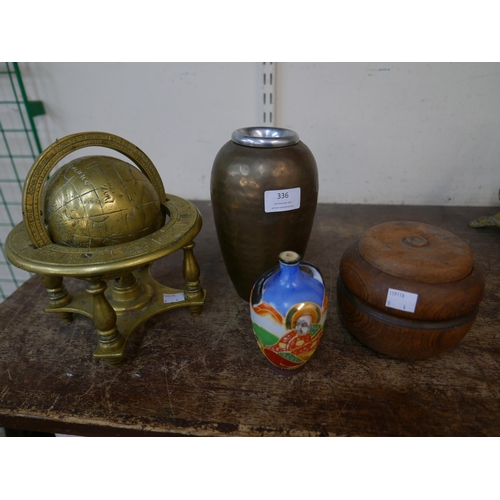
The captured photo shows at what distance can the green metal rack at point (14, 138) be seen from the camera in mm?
1454

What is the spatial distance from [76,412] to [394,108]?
152 cm

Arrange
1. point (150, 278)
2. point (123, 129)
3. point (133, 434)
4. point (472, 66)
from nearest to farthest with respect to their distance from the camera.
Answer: point (133, 434)
point (150, 278)
point (472, 66)
point (123, 129)

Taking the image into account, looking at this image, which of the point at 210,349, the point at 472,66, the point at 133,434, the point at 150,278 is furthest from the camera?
the point at 472,66

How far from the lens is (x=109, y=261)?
27.1 inches

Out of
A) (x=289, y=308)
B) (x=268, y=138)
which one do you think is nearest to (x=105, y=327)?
(x=289, y=308)

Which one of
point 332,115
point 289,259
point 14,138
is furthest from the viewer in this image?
point 14,138

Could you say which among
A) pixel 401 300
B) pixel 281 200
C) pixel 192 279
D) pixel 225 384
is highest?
pixel 281 200

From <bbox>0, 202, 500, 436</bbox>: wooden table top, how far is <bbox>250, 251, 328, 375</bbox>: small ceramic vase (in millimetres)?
119

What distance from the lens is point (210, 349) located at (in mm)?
875

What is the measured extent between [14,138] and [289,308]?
1.57 m

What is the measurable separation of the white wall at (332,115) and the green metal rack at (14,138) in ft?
0.17

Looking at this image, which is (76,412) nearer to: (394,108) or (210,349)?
(210,349)

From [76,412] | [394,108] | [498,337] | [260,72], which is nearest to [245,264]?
[76,412]

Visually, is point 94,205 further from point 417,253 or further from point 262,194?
point 417,253
